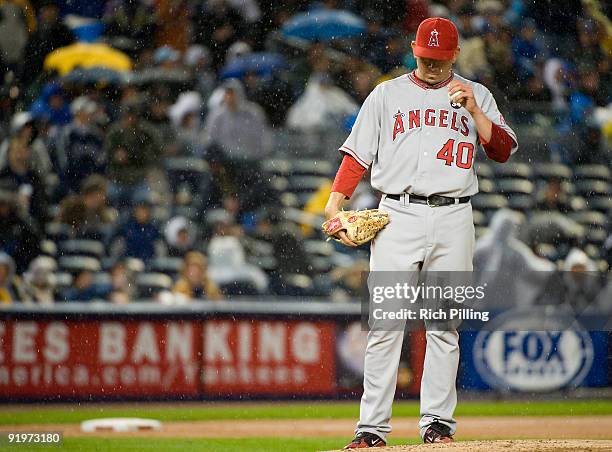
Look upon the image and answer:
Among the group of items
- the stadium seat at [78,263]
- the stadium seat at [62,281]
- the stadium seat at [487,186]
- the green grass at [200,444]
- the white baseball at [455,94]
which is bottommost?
the green grass at [200,444]

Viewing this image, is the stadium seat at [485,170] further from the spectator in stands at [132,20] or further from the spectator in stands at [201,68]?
the spectator in stands at [132,20]

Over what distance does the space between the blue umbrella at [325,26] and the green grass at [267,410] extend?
14.0ft

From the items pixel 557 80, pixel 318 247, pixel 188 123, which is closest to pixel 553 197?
pixel 557 80

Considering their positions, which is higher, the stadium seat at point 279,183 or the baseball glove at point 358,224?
the stadium seat at point 279,183

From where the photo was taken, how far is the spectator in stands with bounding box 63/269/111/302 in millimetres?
9297

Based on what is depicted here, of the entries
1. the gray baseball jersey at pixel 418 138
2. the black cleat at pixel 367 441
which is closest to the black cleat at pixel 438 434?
the black cleat at pixel 367 441

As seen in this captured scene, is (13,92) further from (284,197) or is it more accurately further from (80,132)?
(284,197)

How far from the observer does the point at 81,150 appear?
1027 centimetres

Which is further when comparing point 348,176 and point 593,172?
point 593,172

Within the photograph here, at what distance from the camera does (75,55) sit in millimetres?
10922

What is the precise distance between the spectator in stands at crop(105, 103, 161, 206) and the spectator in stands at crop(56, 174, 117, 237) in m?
0.29

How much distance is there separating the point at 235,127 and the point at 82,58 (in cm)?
174

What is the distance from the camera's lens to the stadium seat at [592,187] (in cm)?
1114

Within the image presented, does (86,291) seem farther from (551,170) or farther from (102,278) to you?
(551,170)
